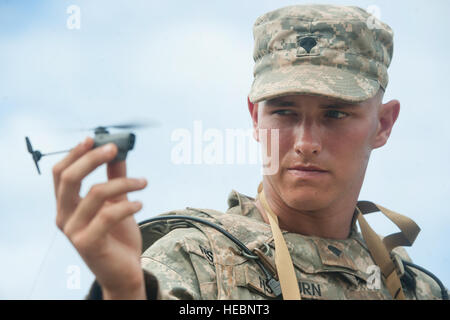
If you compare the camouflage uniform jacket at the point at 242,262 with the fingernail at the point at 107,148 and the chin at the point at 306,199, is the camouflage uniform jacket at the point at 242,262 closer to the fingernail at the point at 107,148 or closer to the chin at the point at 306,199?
the chin at the point at 306,199

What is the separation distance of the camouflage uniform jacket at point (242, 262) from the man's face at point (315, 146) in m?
0.33

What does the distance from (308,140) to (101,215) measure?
177 centimetres

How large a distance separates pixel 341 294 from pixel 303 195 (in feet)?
2.16

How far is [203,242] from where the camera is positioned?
11.3ft

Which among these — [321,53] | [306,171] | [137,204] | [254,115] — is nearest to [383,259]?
[306,171]

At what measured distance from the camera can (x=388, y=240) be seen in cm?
444

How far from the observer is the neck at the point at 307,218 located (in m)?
4.11

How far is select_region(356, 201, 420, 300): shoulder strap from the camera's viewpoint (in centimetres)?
408

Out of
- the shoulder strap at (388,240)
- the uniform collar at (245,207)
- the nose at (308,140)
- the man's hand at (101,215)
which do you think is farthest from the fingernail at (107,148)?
the shoulder strap at (388,240)

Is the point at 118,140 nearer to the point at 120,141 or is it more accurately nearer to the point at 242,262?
the point at 120,141

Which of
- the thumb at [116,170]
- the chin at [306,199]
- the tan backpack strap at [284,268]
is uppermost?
the thumb at [116,170]

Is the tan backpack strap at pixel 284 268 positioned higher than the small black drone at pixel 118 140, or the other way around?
the small black drone at pixel 118 140

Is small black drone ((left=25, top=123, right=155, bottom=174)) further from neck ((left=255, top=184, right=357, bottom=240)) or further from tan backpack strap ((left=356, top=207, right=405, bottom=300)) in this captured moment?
tan backpack strap ((left=356, top=207, right=405, bottom=300))

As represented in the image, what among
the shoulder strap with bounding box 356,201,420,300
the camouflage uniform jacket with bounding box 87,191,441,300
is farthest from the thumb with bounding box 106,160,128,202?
the shoulder strap with bounding box 356,201,420,300
